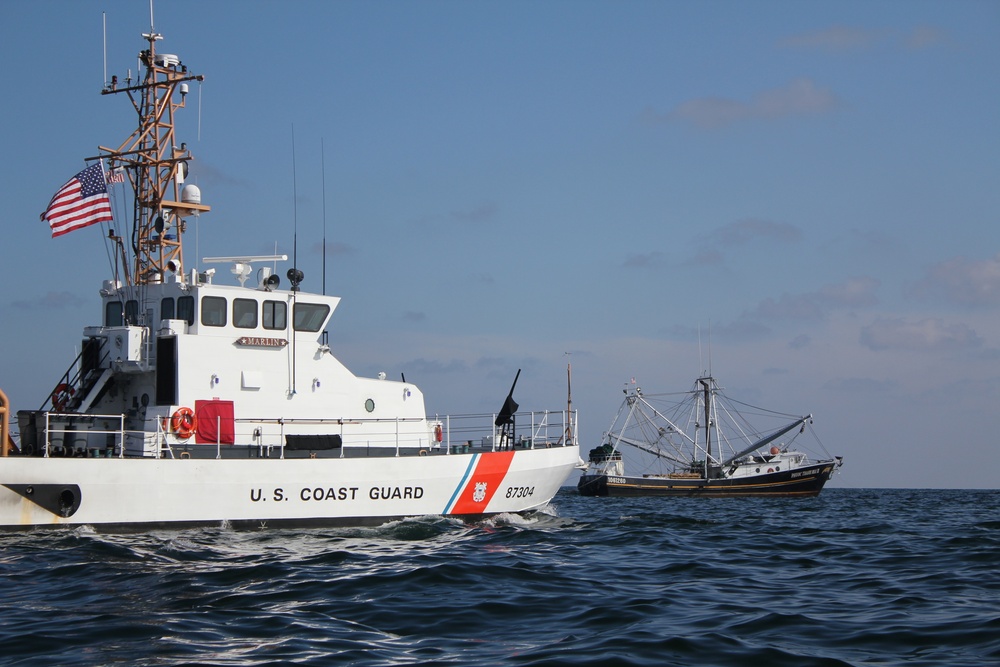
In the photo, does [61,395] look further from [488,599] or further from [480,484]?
[488,599]

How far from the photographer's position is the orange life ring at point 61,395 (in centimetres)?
2166

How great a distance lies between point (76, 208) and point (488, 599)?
1439 cm

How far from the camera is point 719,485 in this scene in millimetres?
62219

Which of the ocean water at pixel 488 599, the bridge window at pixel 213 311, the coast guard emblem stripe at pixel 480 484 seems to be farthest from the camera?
the coast guard emblem stripe at pixel 480 484

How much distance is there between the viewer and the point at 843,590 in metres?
13.6

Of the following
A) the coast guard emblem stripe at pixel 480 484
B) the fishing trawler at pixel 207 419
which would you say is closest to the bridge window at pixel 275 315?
the fishing trawler at pixel 207 419

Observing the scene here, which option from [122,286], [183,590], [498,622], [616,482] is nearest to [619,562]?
[498,622]

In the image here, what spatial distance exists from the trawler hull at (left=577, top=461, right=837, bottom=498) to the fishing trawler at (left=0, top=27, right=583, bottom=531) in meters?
37.7

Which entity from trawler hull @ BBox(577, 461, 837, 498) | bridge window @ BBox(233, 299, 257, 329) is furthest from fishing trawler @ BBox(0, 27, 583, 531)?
trawler hull @ BBox(577, 461, 837, 498)

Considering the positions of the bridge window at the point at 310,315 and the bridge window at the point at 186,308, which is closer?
the bridge window at the point at 186,308

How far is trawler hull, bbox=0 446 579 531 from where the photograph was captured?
1888cm

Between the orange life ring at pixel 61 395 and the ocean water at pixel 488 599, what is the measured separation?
3827mm

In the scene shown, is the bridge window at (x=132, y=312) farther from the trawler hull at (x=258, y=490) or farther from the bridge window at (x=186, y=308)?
the trawler hull at (x=258, y=490)

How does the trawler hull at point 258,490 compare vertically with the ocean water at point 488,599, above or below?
above
